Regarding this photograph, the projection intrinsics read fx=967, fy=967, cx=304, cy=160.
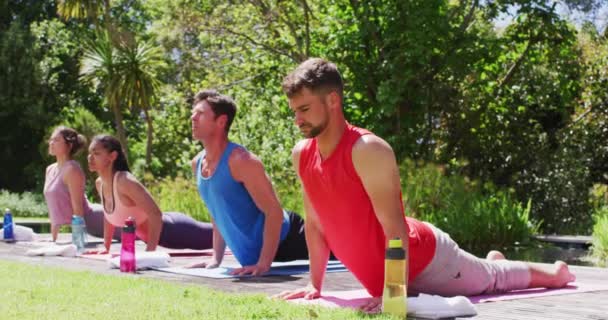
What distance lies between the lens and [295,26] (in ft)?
57.5

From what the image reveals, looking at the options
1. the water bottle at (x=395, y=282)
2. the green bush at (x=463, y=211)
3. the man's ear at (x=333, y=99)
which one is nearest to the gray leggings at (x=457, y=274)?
the water bottle at (x=395, y=282)

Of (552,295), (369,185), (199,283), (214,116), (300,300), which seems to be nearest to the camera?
(369,185)

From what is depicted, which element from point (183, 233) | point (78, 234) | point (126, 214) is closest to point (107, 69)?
point (78, 234)

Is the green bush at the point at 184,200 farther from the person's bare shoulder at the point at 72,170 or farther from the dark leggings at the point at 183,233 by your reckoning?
the dark leggings at the point at 183,233

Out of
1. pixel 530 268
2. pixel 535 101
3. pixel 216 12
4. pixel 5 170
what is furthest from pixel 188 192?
pixel 5 170

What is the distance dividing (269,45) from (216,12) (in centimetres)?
115

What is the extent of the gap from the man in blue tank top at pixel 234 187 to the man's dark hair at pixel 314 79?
1.96 meters

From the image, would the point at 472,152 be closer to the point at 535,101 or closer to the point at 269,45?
the point at 535,101

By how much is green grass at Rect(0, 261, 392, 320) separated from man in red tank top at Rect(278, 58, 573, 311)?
329 millimetres

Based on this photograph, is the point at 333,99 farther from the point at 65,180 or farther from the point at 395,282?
the point at 65,180

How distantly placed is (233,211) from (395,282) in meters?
2.40

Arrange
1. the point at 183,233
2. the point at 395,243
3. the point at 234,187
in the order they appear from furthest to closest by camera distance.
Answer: the point at 183,233 < the point at 234,187 < the point at 395,243

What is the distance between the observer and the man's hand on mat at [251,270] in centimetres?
605

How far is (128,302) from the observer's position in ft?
14.9
